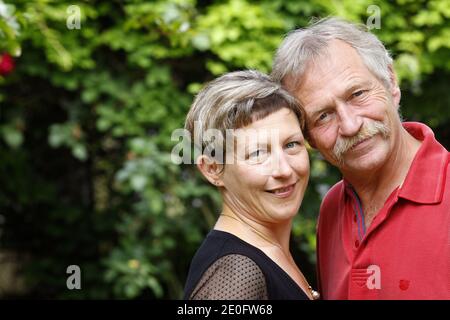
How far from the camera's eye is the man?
6.70 feet

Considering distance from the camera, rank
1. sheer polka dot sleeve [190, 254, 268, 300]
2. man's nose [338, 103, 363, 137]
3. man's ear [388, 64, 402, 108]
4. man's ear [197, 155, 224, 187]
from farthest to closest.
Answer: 1. man's ear [388, 64, 402, 108]
2. man's nose [338, 103, 363, 137]
3. man's ear [197, 155, 224, 187]
4. sheer polka dot sleeve [190, 254, 268, 300]

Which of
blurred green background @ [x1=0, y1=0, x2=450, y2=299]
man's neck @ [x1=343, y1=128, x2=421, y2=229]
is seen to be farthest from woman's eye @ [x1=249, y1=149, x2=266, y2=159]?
blurred green background @ [x1=0, y1=0, x2=450, y2=299]

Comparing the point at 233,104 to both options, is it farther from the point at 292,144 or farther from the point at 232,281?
the point at 232,281

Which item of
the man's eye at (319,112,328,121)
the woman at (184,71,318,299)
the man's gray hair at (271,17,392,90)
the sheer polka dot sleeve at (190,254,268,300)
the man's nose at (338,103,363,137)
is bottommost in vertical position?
the sheer polka dot sleeve at (190,254,268,300)

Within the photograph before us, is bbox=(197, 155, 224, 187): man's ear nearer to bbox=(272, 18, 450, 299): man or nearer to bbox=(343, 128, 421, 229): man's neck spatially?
→ bbox=(272, 18, 450, 299): man

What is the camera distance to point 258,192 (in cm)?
198

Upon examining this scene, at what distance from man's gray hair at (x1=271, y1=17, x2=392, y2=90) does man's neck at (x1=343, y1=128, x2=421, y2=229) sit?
22 centimetres

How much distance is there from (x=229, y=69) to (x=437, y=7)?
123 cm

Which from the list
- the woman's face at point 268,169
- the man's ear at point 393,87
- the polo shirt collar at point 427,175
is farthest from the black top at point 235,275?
the man's ear at point 393,87

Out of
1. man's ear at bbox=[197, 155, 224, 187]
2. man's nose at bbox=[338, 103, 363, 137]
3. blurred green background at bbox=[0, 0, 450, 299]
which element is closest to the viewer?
man's ear at bbox=[197, 155, 224, 187]

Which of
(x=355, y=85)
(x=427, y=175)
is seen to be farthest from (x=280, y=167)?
(x=427, y=175)

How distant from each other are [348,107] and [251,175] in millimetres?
462

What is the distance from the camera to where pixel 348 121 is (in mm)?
2158
